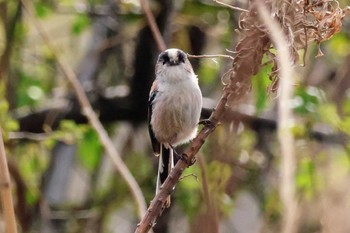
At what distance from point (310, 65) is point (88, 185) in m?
1.56

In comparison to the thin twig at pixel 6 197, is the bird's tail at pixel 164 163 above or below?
below

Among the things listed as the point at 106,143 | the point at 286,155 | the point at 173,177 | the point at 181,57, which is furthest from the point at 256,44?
the point at 181,57

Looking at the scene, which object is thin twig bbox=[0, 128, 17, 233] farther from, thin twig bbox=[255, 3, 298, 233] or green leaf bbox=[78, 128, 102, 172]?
green leaf bbox=[78, 128, 102, 172]

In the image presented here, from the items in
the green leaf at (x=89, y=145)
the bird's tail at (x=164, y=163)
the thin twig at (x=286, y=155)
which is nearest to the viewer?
the thin twig at (x=286, y=155)

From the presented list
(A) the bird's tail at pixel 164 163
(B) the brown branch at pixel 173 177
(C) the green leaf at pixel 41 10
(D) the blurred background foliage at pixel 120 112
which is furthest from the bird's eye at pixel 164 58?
(C) the green leaf at pixel 41 10

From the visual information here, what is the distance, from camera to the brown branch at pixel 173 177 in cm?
170

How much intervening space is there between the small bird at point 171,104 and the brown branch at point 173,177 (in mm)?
1091

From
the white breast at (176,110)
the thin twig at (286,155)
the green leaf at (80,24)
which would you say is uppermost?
the thin twig at (286,155)

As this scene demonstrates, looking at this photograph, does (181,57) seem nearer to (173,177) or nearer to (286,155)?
(173,177)

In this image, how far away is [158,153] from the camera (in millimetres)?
3100

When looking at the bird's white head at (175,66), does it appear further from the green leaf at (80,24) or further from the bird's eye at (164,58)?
the green leaf at (80,24)

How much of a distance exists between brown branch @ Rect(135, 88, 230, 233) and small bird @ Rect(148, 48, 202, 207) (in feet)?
3.58

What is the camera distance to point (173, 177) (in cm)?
176

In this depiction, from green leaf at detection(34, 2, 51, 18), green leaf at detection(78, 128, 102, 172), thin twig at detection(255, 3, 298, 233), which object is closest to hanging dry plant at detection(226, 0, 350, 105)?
thin twig at detection(255, 3, 298, 233)
